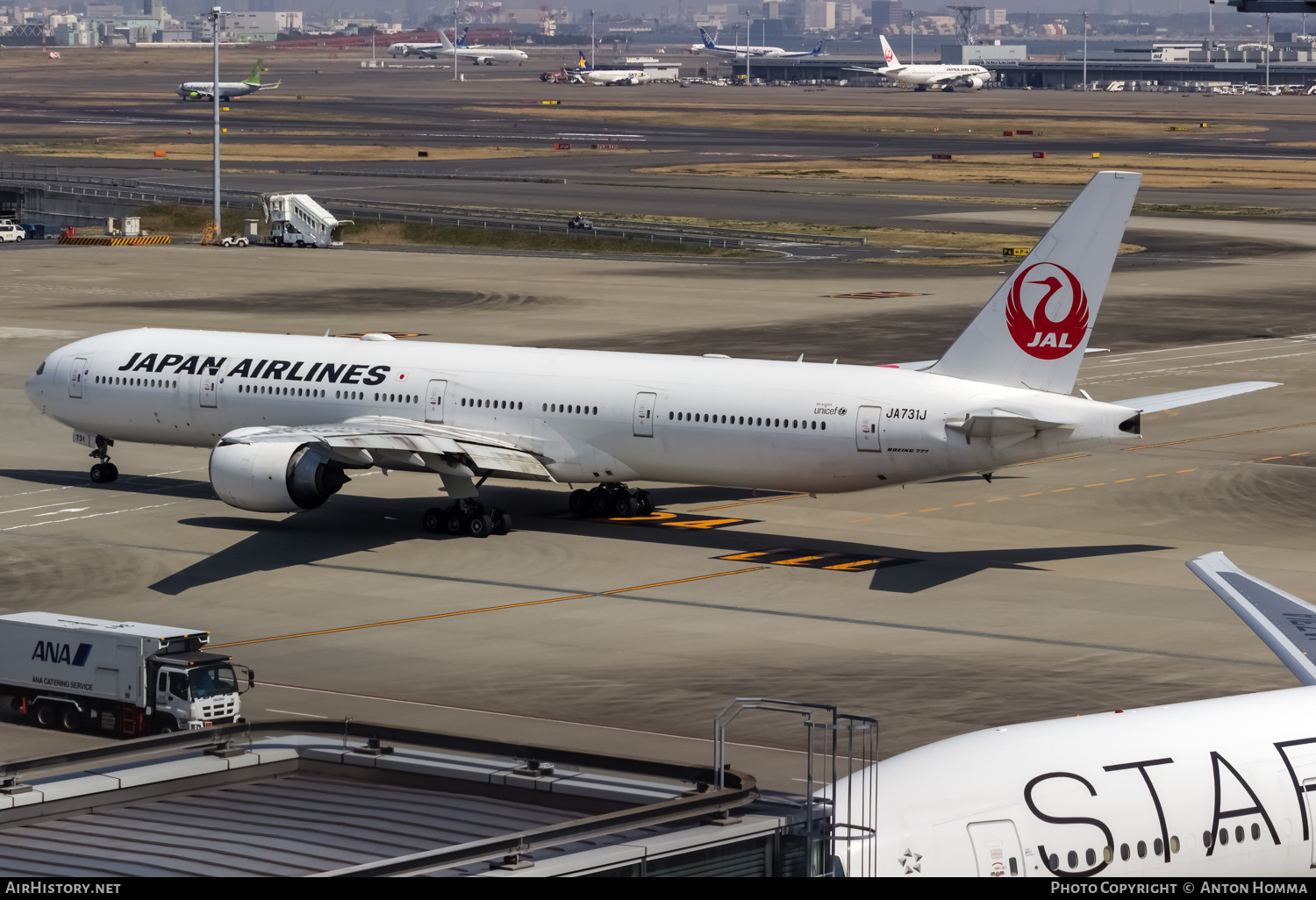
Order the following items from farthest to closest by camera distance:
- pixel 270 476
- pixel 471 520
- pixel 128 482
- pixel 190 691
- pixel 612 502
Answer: pixel 128 482, pixel 612 502, pixel 471 520, pixel 270 476, pixel 190 691

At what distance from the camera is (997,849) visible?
1788 cm

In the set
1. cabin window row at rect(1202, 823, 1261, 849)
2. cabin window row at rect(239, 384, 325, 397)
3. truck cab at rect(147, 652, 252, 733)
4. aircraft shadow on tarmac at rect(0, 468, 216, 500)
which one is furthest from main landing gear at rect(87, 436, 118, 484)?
cabin window row at rect(1202, 823, 1261, 849)

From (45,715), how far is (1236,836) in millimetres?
21059

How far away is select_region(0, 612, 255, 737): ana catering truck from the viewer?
31.0m

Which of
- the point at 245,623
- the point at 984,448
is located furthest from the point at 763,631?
the point at 245,623

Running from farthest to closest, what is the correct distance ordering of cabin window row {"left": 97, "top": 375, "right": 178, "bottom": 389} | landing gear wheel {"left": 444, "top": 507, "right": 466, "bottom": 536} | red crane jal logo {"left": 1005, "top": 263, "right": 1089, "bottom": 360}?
cabin window row {"left": 97, "top": 375, "right": 178, "bottom": 389}
landing gear wheel {"left": 444, "top": 507, "right": 466, "bottom": 536}
red crane jal logo {"left": 1005, "top": 263, "right": 1089, "bottom": 360}

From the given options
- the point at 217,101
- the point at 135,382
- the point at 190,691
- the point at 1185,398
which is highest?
the point at 217,101

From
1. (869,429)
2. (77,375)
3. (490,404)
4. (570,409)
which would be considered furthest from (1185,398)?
(77,375)

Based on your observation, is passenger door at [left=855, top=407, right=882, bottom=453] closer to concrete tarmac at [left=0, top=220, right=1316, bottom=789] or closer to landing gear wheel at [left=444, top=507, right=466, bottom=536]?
concrete tarmac at [left=0, top=220, right=1316, bottom=789]

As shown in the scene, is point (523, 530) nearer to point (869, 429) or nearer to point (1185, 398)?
point (869, 429)

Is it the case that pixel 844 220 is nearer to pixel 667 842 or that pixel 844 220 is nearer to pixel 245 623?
pixel 245 623

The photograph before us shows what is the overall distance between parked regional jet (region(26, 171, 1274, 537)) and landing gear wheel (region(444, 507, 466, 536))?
7 cm

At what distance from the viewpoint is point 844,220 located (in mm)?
139125

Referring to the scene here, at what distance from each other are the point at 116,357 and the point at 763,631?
79.0 feet
